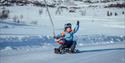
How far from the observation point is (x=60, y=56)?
8.10m

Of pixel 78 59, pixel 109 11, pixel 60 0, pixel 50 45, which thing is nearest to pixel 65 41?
pixel 78 59

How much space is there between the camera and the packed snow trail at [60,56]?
7425mm

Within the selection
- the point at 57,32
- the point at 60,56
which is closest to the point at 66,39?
the point at 60,56

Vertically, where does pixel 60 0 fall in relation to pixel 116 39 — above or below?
above

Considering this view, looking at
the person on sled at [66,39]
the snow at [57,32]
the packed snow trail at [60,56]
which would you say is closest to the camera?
the packed snow trail at [60,56]

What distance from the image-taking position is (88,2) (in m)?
17.3

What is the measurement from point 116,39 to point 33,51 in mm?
5436

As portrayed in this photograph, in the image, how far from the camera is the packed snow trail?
24.4ft

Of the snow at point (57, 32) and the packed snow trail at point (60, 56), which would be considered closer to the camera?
the packed snow trail at point (60, 56)

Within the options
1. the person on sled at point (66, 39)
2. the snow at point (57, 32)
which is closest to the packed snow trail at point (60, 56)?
the snow at point (57, 32)

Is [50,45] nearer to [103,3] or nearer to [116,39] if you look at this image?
[116,39]

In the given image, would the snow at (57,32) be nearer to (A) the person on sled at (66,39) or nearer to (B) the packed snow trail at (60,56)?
(B) the packed snow trail at (60,56)

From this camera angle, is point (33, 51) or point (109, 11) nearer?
point (33, 51)

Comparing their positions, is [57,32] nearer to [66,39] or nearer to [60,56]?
[66,39]
